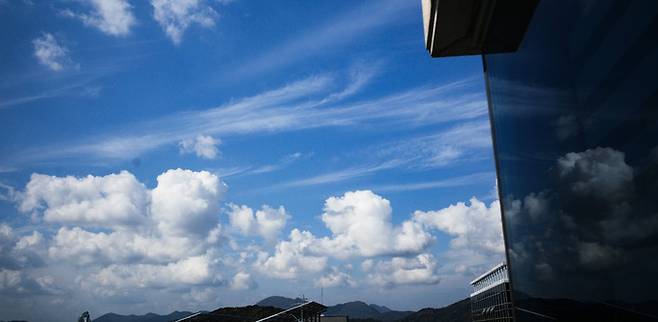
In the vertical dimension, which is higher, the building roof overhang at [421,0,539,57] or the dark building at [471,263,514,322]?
the building roof overhang at [421,0,539,57]

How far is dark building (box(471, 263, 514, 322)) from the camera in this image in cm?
5153

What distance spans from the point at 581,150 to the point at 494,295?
2353 inches

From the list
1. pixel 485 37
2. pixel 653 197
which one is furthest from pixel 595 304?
pixel 485 37

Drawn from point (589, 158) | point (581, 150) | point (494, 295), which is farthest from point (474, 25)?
point (494, 295)

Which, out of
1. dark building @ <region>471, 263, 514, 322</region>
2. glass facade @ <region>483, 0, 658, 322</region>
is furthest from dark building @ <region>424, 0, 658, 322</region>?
dark building @ <region>471, 263, 514, 322</region>

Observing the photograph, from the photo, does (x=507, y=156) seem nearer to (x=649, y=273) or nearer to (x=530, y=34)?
(x=530, y=34)

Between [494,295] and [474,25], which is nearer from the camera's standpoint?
[474,25]

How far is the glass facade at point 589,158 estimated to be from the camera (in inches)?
132

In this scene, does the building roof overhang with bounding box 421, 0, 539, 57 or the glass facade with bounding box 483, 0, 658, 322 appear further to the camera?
the building roof overhang with bounding box 421, 0, 539, 57

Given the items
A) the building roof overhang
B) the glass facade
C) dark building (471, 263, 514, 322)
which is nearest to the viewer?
the glass facade

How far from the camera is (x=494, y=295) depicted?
2320 inches

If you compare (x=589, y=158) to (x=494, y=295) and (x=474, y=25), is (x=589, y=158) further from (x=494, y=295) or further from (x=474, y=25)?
(x=494, y=295)

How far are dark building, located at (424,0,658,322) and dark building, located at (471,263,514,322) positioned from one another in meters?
42.0

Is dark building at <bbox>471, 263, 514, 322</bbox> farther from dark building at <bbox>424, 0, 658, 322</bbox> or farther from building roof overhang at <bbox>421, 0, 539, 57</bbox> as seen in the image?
dark building at <bbox>424, 0, 658, 322</bbox>
